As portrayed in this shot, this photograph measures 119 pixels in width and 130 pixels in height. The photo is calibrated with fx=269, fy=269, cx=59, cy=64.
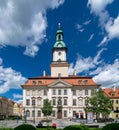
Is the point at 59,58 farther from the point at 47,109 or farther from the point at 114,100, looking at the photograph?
the point at 114,100

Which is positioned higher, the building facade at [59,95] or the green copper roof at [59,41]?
the green copper roof at [59,41]

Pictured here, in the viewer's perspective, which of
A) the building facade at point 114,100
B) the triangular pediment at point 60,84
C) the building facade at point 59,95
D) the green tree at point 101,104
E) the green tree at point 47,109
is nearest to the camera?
the green tree at point 101,104

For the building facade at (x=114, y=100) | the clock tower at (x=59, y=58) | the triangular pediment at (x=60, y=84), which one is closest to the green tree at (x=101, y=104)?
the triangular pediment at (x=60, y=84)

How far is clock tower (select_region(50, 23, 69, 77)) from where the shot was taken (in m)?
78.2

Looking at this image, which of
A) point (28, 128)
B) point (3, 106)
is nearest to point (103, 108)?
point (28, 128)

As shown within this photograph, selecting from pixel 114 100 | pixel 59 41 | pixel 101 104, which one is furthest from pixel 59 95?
pixel 114 100

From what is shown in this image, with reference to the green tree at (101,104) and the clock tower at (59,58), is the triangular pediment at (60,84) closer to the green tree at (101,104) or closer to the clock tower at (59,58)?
the clock tower at (59,58)

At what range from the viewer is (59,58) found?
80500 mm

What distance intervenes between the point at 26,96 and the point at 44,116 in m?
7.35

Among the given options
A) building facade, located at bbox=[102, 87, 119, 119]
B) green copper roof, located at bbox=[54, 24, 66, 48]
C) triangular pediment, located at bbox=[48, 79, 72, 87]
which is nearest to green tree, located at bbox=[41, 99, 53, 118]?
triangular pediment, located at bbox=[48, 79, 72, 87]

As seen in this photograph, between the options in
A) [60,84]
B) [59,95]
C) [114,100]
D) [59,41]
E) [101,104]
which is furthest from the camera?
[59,41]

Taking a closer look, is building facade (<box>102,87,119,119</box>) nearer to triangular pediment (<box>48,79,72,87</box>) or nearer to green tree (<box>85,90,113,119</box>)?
triangular pediment (<box>48,79,72,87</box>)

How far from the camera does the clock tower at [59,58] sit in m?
78.2

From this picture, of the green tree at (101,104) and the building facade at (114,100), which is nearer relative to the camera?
the green tree at (101,104)
